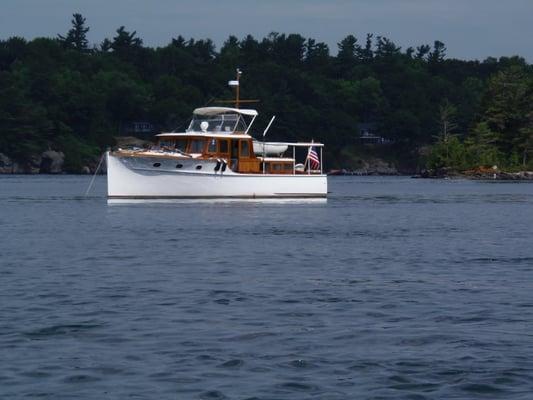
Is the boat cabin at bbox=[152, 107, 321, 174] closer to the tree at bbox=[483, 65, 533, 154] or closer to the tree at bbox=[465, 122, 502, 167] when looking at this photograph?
the tree at bbox=[465, 122, 502, 167]

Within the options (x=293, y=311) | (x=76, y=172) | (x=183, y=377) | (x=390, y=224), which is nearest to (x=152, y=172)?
(x=390, y=224)

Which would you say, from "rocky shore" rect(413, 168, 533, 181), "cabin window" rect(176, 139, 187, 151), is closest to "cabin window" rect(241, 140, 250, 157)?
"cabin window" rect(176, 139, 187, 151)

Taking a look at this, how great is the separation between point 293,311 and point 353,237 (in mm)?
20581

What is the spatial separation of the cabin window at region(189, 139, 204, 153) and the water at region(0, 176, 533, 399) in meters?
22.0

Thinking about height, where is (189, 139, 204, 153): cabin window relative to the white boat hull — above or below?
above

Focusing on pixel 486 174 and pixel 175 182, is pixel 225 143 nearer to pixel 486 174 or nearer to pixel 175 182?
pixel 175 182

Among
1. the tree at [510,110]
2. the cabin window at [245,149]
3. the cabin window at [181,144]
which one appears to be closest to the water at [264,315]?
the cabin window at [181,144]

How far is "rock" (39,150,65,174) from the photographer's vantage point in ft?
614

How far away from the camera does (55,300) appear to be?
2344 centimetres

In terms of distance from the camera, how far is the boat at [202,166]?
64750mm

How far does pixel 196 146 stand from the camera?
65.6 metres

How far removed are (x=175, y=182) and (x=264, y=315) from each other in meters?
44.6

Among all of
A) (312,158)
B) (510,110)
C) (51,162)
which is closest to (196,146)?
(312,158)

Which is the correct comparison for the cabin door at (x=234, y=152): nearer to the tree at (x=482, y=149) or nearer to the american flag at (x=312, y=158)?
the american flag at (x=312, y=158)
